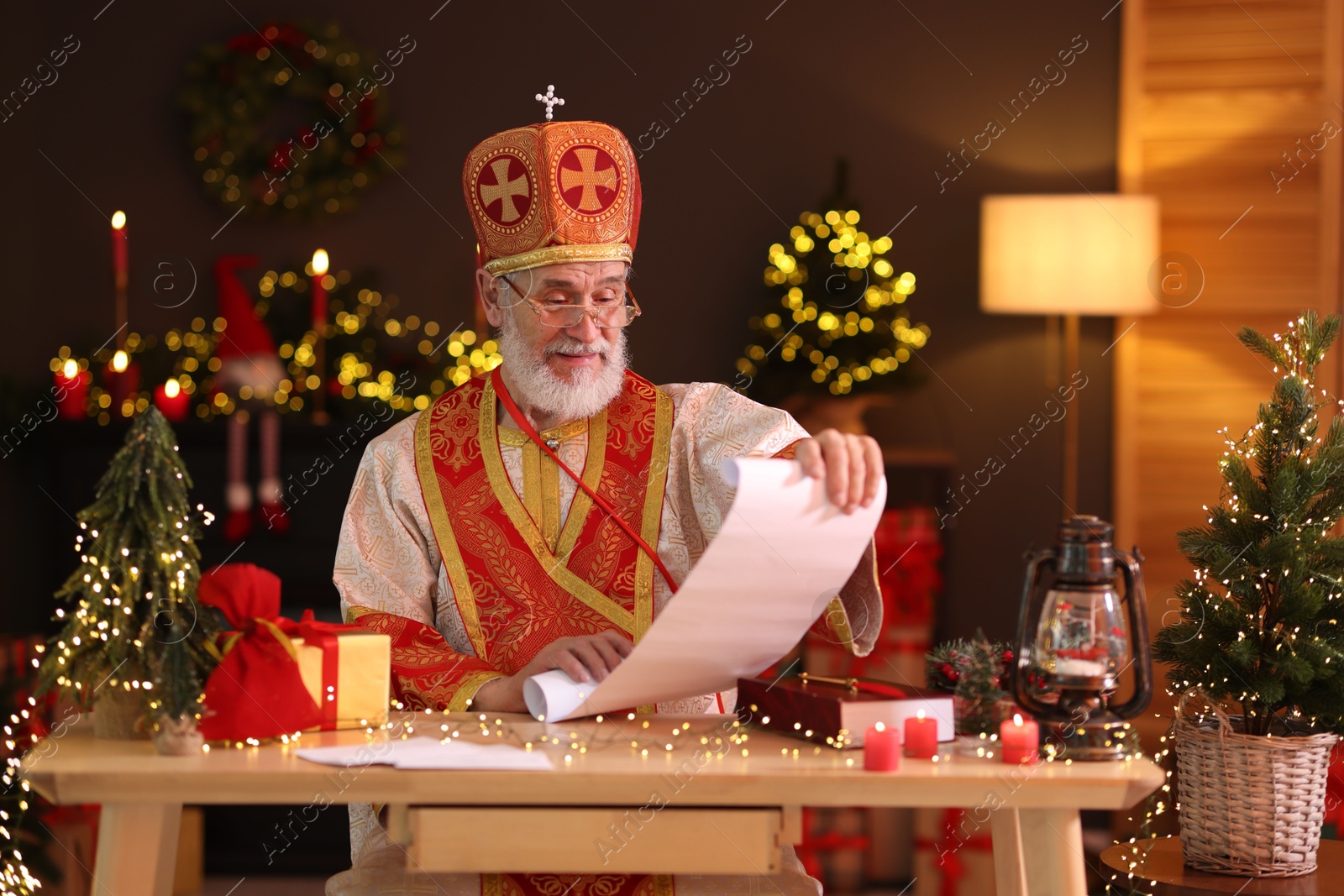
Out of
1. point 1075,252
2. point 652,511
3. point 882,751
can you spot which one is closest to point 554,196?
point 652,511

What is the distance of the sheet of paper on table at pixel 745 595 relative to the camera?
1.58m

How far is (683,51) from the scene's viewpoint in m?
4.78

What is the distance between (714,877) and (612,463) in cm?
72

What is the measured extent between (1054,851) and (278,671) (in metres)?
0.89

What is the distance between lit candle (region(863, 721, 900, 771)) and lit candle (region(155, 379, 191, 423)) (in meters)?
3.25

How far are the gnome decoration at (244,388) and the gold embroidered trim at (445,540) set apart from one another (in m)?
1.98

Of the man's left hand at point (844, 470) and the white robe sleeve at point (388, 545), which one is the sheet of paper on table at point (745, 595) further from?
the white robe sleeve at point (388, 545)

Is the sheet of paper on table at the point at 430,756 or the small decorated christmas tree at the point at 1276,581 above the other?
the small decorated christmas tree at the point at 1276,581

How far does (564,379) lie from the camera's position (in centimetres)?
236

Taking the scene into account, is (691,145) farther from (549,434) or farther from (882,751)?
(882,751)

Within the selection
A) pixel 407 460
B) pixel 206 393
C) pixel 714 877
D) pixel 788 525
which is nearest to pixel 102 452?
pixel 206 393

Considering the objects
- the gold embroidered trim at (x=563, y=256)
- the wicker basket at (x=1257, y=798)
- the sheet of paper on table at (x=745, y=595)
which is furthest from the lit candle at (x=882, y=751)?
the gold embroidered trim at (x=563, y=256)

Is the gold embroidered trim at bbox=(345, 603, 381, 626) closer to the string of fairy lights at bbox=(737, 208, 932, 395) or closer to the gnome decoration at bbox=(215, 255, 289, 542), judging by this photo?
the gnome decoration at bbox=(215, 255, 289, 542)

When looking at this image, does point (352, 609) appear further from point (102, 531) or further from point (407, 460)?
point (102, 531)
